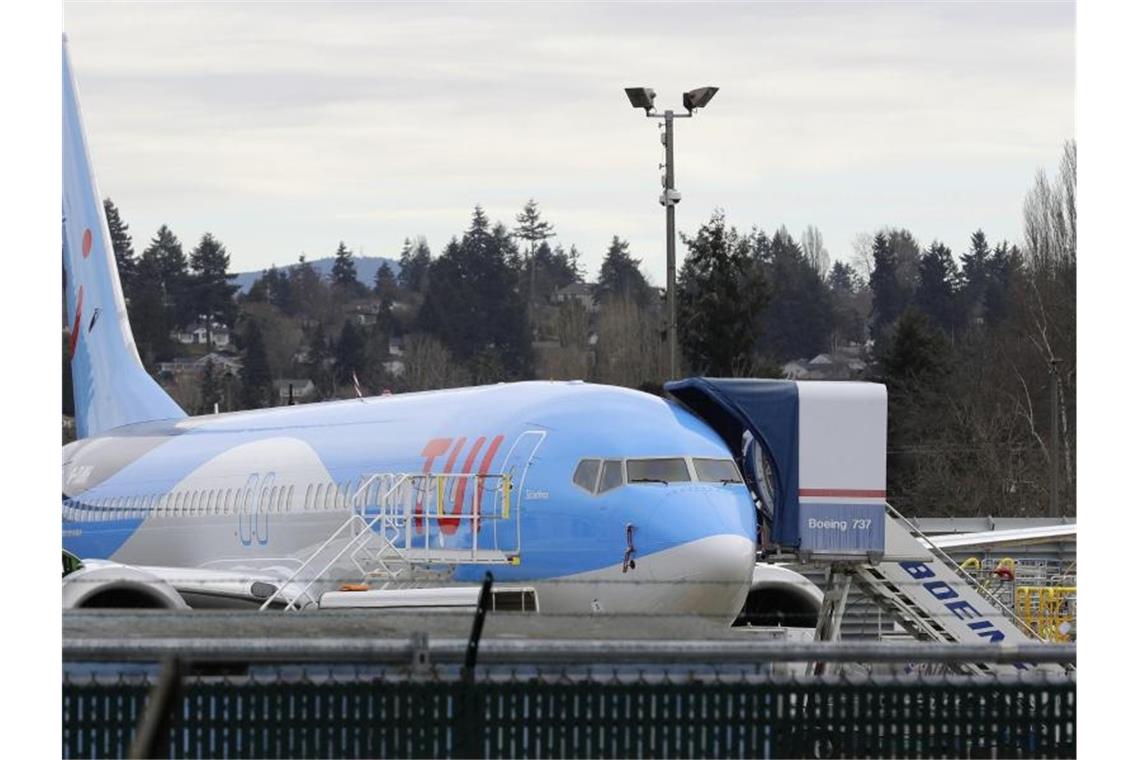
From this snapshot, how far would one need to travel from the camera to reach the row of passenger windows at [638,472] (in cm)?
1872

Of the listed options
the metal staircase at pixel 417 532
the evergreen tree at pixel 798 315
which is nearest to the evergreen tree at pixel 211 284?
the evergreen tree at pixel 798 315

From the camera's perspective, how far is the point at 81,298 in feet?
118

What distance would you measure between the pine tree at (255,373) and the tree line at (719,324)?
0.61 ft

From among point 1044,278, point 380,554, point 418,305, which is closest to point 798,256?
point 418,305

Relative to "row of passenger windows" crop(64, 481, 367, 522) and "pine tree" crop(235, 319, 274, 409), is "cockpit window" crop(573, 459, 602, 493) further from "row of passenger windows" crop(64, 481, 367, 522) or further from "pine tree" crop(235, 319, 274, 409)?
"pine tree" crop(235, 319, 274, 409)

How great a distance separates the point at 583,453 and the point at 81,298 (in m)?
18.9

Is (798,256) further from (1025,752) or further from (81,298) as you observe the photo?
(1025,752)

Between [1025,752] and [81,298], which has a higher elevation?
[81,298]

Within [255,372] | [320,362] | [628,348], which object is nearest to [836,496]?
[628,348]

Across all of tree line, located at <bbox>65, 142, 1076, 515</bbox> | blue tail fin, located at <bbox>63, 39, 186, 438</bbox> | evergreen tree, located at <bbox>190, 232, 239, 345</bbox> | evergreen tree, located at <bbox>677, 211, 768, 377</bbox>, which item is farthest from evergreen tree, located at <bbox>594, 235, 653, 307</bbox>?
blue tail fin, located at <bbox>63, 39, 186, 438</bbox>

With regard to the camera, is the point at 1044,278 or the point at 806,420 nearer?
the point at 806,420

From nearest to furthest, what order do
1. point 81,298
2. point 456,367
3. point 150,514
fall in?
1. point 150,514
2. point 81,298
3. point 456,367

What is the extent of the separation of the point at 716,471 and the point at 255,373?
346 ft

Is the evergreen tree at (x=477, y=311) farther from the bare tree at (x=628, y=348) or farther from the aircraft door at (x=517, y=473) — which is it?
the aircraft door at (x=517, y=473)
